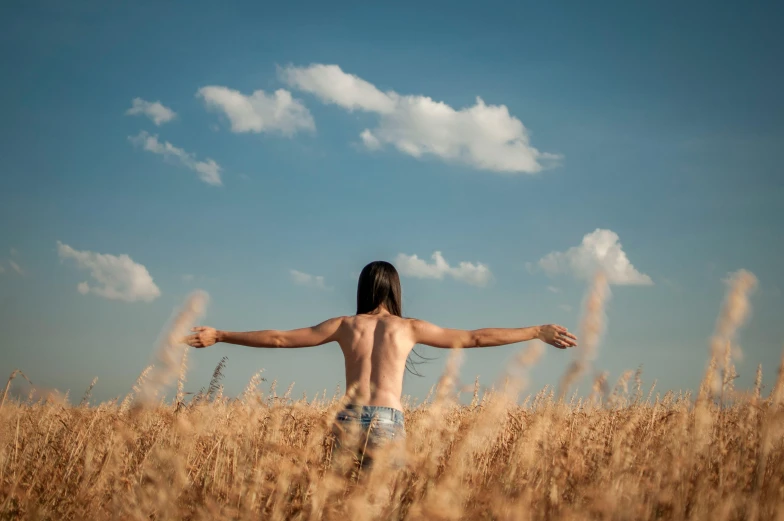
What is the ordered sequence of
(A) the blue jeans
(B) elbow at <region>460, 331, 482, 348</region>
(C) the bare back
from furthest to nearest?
(B) elbow at <region>460, 331, 482, 348</region>
(C) the bare back
(A) the blue jeans

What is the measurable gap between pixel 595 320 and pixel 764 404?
1.93 m

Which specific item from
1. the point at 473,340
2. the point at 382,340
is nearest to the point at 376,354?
the point at 382,340

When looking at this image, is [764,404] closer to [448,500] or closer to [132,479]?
[448,500]

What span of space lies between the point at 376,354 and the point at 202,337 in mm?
1441

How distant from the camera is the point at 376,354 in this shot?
4.15 metres

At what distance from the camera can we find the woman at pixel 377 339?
3963 mm

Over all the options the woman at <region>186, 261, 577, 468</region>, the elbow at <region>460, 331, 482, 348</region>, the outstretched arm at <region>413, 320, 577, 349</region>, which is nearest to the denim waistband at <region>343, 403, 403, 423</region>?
the woman at <region>186, 261, 577, 468</region>

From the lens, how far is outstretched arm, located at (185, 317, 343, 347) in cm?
437

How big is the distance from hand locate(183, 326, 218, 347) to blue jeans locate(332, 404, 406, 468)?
1297mm

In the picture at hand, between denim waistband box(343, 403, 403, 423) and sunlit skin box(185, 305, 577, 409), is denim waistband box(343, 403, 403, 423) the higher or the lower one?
the lower one

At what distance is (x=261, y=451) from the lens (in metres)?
4.80

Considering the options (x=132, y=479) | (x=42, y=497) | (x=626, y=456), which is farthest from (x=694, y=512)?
(x=42, y=497)

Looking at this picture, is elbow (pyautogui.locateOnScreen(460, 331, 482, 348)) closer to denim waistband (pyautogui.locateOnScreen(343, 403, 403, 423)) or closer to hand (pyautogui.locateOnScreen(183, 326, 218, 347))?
denim waistband (pyautogui.locateOnScreen(343, 403, 403, 423))

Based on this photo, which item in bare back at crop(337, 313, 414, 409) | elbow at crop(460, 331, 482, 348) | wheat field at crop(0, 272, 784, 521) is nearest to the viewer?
wheat field at crop(0, 272, 784, 521)
